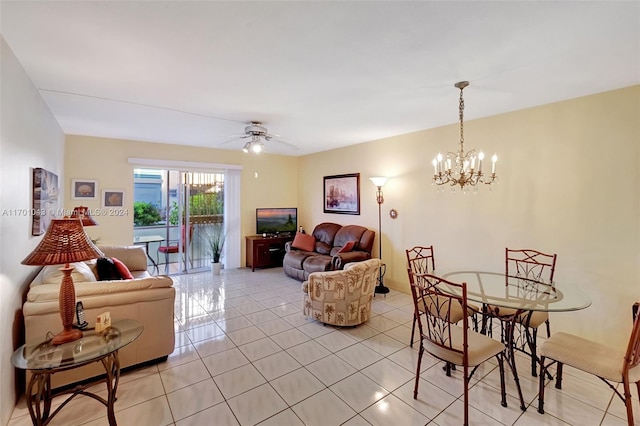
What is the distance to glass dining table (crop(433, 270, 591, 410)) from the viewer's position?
2139 mm

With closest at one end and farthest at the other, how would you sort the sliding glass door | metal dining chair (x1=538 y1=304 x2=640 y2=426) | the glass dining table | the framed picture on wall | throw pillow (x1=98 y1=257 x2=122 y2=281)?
metal dining chair (x1=538 y1=304 x2=640 y2=426) → the glass dining table → the framed picture on wall → throw pillow (x1=98 y1=257 x2=122 y2=281) → the sliding glass door

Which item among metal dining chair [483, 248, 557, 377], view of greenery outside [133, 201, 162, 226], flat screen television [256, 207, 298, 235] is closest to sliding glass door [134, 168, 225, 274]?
view of greenery outside [133, 201, 162, 226]

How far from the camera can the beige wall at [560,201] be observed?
2703 millimetres

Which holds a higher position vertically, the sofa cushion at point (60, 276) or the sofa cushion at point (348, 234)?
the sofa cushion at point (348, 234)

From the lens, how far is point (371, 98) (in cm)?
302

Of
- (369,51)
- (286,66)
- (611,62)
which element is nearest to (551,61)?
(611,62)

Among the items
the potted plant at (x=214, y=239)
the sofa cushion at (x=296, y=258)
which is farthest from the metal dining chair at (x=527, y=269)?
the potted plant at (x=214, y=239)

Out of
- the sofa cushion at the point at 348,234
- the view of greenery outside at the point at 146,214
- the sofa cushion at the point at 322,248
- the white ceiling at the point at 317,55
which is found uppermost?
the white ceiling at the point at 317,55

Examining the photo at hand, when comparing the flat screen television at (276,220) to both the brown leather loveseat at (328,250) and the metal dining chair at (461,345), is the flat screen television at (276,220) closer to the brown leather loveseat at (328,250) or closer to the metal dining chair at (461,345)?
the brown leather loveseat at (328,250)

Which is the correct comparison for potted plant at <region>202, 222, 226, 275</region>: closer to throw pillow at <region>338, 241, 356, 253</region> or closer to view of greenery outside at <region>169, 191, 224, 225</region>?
view of greenery outside at <region>169, 191, 224, 225</region>

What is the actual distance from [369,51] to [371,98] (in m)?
0.97

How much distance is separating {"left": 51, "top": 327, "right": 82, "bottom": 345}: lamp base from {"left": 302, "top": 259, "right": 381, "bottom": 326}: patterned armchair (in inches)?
83.7

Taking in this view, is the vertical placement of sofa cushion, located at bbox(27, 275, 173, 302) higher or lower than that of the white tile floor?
higher

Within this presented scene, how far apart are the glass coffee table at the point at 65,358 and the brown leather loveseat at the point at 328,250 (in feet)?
9.84
